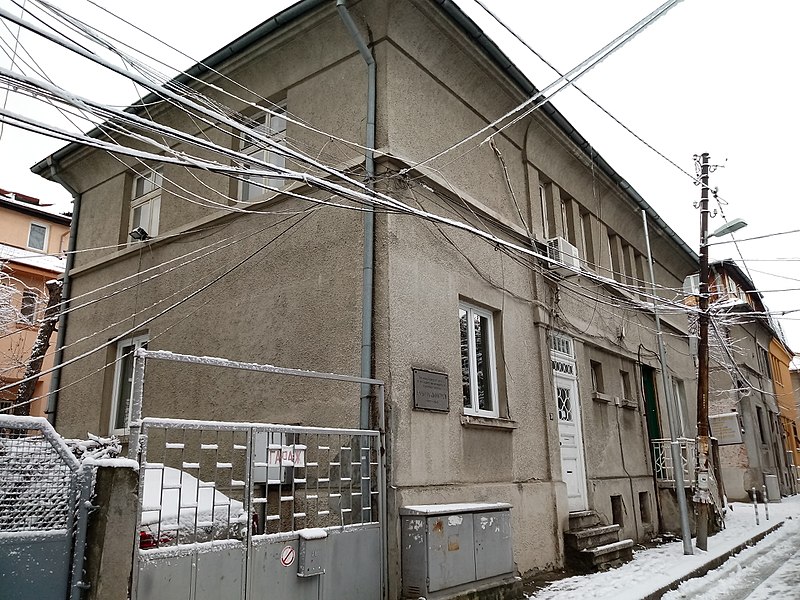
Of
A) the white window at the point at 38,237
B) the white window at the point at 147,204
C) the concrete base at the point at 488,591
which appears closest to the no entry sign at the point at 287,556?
the concrete base at the point at 488,591

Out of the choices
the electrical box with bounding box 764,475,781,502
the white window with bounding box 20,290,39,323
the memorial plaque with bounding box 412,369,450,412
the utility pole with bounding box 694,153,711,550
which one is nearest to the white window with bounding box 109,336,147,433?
the white window with bounding box 20,290,39,323

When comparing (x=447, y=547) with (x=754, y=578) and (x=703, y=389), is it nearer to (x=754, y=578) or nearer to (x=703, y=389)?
(x=754, y=578)

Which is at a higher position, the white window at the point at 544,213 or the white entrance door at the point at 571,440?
the white window at the point at 544,213

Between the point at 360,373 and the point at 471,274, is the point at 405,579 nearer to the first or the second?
the point at 360,373

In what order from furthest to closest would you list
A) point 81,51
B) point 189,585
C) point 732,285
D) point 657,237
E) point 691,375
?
point 732,285
point 691,375
point 657,237
point 189,585
point 81,51

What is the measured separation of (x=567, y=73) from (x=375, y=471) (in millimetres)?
4460

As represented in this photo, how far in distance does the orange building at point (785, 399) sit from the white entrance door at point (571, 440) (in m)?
30.2

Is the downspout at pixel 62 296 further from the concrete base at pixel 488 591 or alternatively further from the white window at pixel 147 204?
the concrete base at pixel 488 591

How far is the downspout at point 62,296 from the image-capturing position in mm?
11133

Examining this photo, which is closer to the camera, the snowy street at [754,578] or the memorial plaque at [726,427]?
the snowy street at [754,578]

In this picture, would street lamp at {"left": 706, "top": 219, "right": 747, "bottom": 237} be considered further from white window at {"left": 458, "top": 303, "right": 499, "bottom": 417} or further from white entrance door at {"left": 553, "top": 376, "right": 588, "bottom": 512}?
white window at {"left": 458, "top": 303, "right": 499, "bottom": 417}

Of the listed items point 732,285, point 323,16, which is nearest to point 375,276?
point 323,16

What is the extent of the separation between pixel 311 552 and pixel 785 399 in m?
45.5

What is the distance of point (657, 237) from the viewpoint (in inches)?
680
